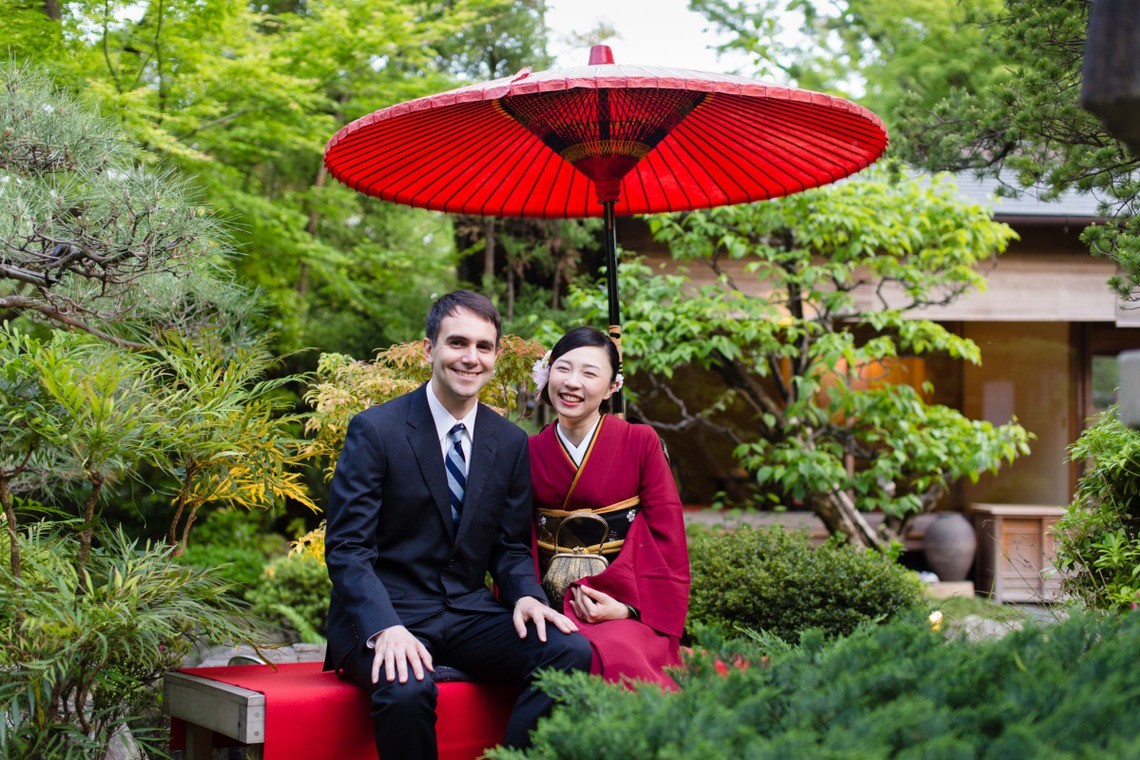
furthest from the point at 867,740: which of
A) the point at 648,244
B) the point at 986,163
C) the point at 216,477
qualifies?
the point at 648,244

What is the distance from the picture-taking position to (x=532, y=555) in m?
3.65

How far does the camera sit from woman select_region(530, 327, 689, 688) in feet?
11.6

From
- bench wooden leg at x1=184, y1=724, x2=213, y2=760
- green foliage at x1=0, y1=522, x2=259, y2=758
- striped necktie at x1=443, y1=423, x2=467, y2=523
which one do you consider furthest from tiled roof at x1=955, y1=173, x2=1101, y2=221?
bench wooden leg at x1=184, y1=724, x2=213, y2=760

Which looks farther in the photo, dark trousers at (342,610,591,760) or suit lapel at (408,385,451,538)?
suit lapel at (408,385,451,538)

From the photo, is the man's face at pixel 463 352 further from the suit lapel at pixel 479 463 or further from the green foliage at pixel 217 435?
the green foliage at pixel 217 435

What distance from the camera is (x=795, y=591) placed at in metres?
5.28

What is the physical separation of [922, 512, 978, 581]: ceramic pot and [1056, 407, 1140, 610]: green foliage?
4988 millimetres

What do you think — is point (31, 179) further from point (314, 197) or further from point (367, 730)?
point (314, 197)

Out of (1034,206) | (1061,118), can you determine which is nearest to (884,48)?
(1034,206)

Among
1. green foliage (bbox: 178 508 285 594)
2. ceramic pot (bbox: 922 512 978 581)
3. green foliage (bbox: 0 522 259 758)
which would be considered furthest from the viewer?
ceramic pot (bbox: 922 512 978 581)

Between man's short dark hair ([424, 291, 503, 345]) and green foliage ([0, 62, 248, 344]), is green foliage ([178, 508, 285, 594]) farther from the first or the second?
man's short dark hair ([424, 291, 503, 345])

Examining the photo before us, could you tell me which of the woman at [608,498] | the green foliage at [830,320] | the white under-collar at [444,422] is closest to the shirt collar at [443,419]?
the white under-collar at [444,422]

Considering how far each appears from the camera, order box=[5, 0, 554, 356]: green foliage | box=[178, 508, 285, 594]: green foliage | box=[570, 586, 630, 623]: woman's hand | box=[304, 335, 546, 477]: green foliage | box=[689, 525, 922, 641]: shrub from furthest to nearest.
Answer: box=[178, 508, 285, 594]: green foliage
box=[5, 0, 554, 356]: green foliage
box=[689, 525, 922, 641]: shrub
box=[304, 335, 546, 477]: green foliage
box=[570, 586, 630, 623]: woman's hand

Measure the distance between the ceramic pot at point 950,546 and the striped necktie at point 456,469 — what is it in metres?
7.17
